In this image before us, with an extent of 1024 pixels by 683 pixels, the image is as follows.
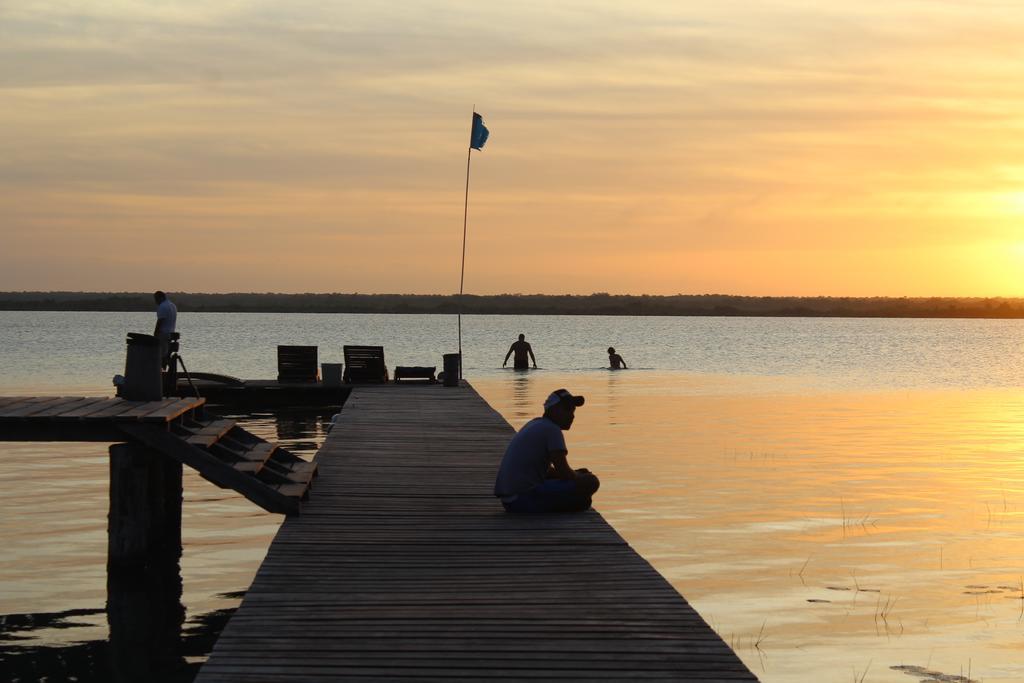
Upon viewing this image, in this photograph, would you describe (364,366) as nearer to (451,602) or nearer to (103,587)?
(103,587)

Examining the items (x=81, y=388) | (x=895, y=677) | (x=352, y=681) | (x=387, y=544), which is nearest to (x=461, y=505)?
(x=387, y=544)

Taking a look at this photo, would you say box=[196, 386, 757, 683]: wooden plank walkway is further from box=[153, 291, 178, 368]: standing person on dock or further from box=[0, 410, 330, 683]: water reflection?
box=[153, 291, 178, 368]: standing person on dock

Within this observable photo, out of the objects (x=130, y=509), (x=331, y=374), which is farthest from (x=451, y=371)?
(x=130, y=509)

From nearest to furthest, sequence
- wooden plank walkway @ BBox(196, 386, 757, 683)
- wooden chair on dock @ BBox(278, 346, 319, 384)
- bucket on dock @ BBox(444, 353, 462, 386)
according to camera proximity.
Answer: wooden plank walkway @ BBox(196, 386, 757, 683) → bucket on dock @ BBox(444, 353, 462, 386) → wooden chair on dock @ BBox(278, 346, 319, 384)

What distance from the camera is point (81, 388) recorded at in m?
43.1

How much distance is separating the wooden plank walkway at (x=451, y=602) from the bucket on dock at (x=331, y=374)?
728 inches

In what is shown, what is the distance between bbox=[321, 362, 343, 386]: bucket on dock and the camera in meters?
32.1

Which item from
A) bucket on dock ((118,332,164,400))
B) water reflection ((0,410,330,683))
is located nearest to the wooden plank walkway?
water reflection ((0,410,330,683))

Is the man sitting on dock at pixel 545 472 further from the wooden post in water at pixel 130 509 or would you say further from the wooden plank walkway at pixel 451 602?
the wooden post in water at pixel 130 509

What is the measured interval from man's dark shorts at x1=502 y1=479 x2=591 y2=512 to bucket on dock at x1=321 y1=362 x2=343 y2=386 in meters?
20.4

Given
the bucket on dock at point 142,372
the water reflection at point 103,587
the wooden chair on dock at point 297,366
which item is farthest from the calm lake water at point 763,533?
the bucket on dock at point 142,372

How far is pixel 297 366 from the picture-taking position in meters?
34.1

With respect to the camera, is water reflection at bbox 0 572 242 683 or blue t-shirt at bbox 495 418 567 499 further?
blue t-shirt at bbox 495 418 567 499

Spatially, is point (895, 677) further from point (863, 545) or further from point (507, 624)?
point (863, 545)
